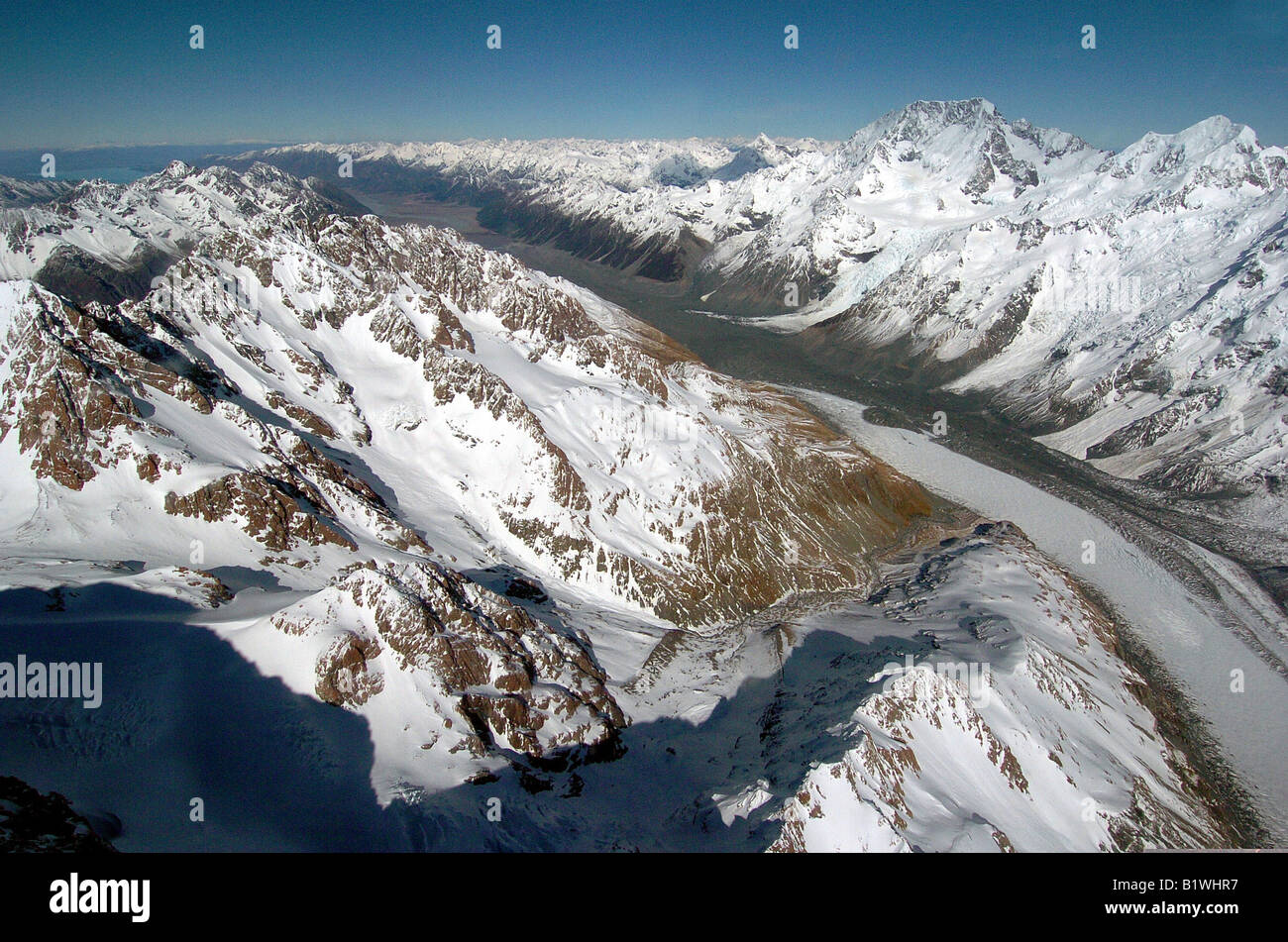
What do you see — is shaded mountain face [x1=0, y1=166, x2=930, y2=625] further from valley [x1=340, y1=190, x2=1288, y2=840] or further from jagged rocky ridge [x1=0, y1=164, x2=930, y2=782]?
valley [x1=340, y1=190, x2=1288, y2=840]

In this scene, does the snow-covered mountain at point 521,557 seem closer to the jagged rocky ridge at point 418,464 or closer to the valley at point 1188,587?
the jagged rocky ridge at point 418,464

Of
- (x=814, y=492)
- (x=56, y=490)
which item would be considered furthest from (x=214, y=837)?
(x=814, y=492)

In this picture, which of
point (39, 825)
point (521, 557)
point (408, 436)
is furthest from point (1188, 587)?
point (39, 825)

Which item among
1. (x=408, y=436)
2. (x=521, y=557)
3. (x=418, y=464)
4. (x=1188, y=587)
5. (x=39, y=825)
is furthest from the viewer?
(x=1188, y=587)

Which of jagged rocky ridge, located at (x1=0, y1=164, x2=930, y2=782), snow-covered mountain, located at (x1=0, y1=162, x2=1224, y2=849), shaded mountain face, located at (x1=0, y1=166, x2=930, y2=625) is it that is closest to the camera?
snow-covered mountain, located at (x1=0, y1=162, x2=1224, y2=849)

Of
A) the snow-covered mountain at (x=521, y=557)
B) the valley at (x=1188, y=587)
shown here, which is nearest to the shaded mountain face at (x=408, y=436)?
the snow-covered mountain at (x=521, y=557)

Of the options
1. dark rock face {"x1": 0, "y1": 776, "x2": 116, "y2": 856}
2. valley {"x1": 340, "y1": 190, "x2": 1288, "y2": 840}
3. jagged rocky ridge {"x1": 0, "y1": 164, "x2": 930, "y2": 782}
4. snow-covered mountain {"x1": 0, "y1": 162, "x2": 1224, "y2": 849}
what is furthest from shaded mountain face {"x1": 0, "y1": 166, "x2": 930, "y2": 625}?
dark rock face {"x1": 0, "y1": 776, "x2": 116, "y2": 856}

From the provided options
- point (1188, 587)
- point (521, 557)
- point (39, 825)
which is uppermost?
point (39, 825)

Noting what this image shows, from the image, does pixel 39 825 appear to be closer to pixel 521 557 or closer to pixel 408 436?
pixel 521 557
